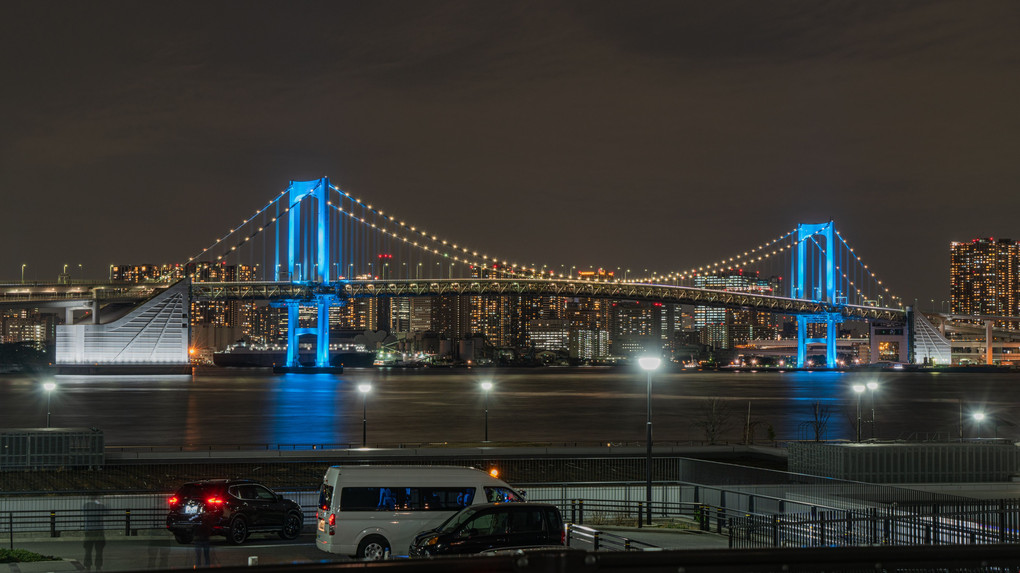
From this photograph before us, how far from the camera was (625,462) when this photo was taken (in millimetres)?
27703

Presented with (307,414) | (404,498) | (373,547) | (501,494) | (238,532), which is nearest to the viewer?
(373,547)

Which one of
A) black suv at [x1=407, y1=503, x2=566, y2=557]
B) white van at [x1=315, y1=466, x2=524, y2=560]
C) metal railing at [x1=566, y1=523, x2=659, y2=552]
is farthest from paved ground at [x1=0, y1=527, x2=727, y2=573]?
black suv at [x1=407, y1=503, x2=566, y2=557]

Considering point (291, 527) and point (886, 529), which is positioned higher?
point (886, 529)

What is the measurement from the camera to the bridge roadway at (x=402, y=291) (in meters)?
111

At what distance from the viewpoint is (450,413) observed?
68688 millimetres

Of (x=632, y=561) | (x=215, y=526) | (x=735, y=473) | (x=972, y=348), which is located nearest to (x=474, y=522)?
(x=215, y=526)

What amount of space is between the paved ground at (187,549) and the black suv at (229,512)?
0.68ft

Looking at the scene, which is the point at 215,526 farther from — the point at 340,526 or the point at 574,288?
the point at 574,288

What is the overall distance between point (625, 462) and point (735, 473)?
21.6 ft

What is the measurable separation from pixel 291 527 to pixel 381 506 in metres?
4.02

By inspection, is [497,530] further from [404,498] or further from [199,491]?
[199,491]

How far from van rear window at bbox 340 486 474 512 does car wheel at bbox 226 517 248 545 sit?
12.2 feet

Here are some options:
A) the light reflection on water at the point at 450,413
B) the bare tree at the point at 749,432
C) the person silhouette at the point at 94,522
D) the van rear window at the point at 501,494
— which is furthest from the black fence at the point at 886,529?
the light reflection on water at the point at 450,413

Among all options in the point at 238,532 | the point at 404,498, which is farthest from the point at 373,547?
the point at 238,532
